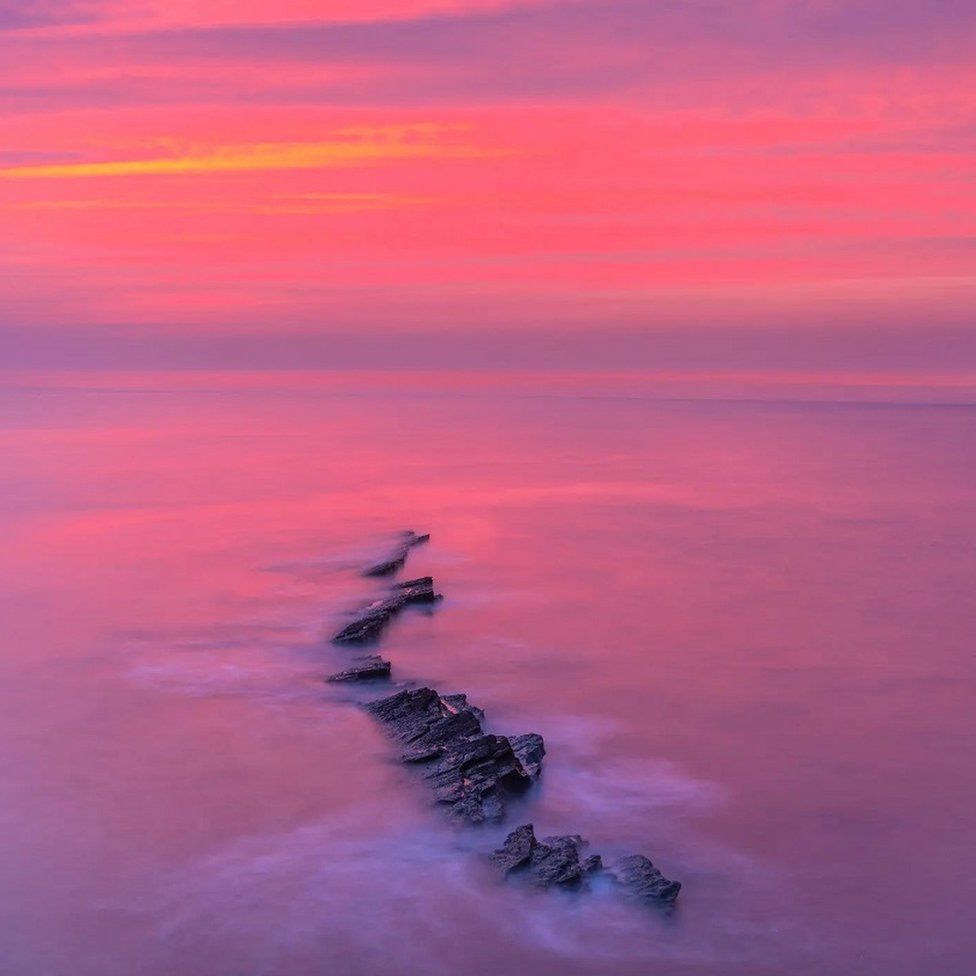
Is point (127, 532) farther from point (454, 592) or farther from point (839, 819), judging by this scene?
point (839, 819)

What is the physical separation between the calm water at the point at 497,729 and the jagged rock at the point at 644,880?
275 mm

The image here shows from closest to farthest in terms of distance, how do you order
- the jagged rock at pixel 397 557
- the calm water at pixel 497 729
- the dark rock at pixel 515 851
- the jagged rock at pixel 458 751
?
the calm water at pixel 497 729 → the dark rock at pixel 515 851 → the jagged rock at pixel 458 751 → the jagged rock at pixel 397 557

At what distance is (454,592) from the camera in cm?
2592

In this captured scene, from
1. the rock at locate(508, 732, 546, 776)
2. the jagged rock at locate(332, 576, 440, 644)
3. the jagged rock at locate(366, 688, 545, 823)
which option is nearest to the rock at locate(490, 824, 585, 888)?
the jagged rock at locate(366, 688, 545, 823)

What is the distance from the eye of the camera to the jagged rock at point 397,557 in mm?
27266

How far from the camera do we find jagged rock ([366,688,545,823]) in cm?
1386

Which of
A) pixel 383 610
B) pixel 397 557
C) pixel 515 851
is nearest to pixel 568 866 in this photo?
pixel 515 851

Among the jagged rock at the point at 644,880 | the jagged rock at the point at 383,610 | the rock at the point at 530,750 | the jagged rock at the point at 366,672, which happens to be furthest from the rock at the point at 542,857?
the jagged rock at the point at 383,610

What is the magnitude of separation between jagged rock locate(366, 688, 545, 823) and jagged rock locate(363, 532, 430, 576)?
10079 mm

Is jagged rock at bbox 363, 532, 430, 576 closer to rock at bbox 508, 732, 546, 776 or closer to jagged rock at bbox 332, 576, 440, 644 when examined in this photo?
jagged rock at bbox 332, 576, 440, 644

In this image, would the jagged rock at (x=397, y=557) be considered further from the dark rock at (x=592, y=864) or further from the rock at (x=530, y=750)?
the dark rock at (x=592, y=864)

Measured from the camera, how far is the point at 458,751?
14.9 m

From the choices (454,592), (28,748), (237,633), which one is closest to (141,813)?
(28,748)

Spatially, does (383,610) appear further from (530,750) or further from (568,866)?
(568,866)
